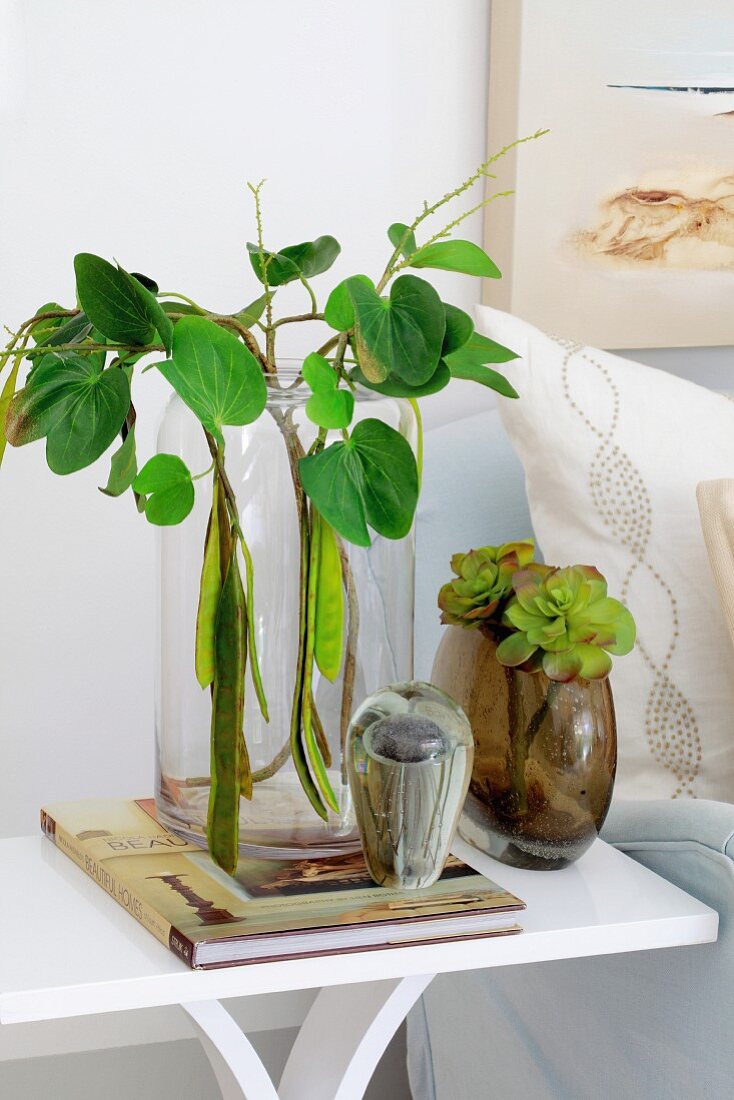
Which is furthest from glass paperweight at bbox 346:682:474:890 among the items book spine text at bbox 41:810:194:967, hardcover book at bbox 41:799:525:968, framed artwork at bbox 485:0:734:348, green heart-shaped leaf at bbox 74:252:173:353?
framed artwork at bbox 485:0:734:348

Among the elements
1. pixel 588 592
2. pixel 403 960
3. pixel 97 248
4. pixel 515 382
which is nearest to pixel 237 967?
pixel 403 960

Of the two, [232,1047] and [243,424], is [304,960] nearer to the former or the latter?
[232,1047]

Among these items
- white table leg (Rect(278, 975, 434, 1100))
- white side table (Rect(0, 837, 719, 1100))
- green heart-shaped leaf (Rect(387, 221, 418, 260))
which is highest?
green heart-shaped leaf (Rect(387, 221, 418, 260))

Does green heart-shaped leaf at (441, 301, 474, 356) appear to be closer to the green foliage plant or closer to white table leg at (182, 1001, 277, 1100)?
the green foliage plant

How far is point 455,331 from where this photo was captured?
0.69 meters

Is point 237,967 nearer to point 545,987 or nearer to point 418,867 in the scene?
point 418,867

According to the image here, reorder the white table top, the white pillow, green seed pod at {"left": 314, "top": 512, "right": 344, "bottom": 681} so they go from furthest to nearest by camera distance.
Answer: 1. the white pillow
2. green seed pod at {"left": 314, "top": 512, "right": 344, "bottom": 681}
3. the white table top

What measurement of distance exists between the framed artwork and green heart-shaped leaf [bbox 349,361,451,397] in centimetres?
54

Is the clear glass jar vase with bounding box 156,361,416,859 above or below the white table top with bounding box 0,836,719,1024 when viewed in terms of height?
above

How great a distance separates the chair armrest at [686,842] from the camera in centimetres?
74

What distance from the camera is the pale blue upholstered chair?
746 mm

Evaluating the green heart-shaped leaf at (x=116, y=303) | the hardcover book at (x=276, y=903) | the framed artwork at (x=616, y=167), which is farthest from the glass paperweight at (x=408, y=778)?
the framed artwork at (x=616, y=167)

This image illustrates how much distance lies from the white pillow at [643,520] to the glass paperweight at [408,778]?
0.31 metres

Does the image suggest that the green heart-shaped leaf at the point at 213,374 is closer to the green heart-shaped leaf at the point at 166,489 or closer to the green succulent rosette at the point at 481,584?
the green heart-shaped leaf at the point at 166,489
